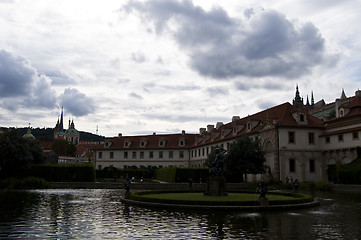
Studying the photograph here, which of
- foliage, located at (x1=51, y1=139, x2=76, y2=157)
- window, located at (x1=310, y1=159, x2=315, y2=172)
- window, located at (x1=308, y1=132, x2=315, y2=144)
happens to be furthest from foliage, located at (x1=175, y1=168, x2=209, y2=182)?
foliage, located at (x1=51, y1=139, x2=76, y2=157)

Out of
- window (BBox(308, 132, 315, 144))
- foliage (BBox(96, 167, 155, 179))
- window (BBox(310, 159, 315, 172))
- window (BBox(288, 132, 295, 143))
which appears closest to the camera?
window (BBox(288, 132, 295, 143))

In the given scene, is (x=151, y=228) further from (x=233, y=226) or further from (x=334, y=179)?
(x=334, y=179)

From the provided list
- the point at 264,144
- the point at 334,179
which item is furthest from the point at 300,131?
the point at 334,179

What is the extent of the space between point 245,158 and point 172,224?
34078 millimetres

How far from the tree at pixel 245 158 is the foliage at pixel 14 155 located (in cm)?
2735

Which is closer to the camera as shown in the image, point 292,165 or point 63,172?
point 63,172

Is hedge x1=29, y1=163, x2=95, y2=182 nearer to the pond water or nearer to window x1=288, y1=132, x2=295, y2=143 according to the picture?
window x1=288, y1=132, x2=295, y2=143

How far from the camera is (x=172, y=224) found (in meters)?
16.0

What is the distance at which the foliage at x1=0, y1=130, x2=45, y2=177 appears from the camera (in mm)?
46844

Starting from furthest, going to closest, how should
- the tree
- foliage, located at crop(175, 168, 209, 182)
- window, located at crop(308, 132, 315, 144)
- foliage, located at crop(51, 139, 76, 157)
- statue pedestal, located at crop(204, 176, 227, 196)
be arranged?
foliage, located at crop(51, 139, 76, 157)
window, located at crop(308, 132, 315, 144)
foliage, located at crop(175, 168, 209, 182)
the tree
statue pedestal, located at crop(204, 176, 227, 196)

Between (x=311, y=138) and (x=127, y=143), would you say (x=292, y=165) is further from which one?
(x=127, y=143)

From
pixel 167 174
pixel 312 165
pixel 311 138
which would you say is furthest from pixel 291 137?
pixel 167 174

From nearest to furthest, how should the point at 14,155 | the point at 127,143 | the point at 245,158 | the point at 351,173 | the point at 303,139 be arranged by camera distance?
the point at 351,173
the point at 14,155
the point at 245,158
the point at 303,139
the point at 127,143

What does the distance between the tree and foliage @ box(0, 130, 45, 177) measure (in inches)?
1077
